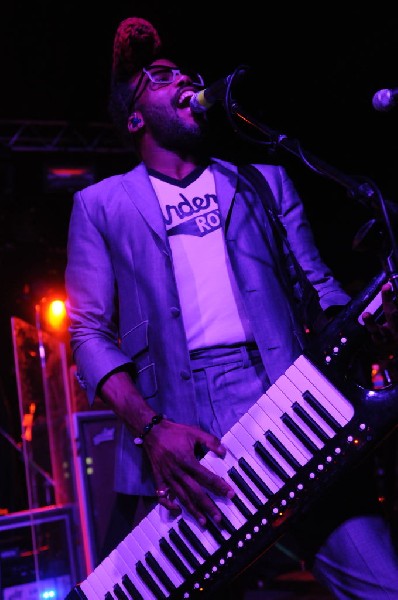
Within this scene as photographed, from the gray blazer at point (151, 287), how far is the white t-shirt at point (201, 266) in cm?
5

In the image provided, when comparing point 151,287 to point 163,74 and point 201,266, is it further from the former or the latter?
point 163,74

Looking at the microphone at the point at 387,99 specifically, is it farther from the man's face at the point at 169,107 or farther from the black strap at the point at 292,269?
the man's face at the point at 169,107

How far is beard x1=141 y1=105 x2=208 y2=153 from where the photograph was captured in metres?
2.42

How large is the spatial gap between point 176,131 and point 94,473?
2942 mm

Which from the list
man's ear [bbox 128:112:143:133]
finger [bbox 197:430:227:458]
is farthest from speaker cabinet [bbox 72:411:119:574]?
finger [bbox 197:430:227:458]

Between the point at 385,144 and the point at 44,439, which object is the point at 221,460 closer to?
the point at 44,439

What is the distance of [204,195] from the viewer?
2.30 meters

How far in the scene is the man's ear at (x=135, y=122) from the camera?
102 inches

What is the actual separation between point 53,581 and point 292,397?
3681mm

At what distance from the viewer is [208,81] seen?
729 cm

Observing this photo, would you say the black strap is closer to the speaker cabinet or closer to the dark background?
the speaker cabinet

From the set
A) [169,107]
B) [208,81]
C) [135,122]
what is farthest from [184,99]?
[208,81]

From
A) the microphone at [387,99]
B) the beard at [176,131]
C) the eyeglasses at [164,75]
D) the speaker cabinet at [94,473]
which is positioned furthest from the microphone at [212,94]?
the speaker cabinet at [94,473]

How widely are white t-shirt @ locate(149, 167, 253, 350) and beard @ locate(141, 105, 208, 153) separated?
0.18 metres
